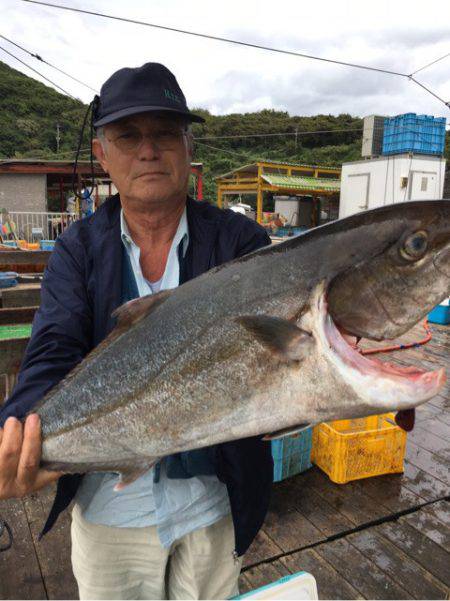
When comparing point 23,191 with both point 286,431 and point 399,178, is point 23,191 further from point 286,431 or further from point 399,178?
point 286,431

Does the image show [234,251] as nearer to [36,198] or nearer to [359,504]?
[359,504]

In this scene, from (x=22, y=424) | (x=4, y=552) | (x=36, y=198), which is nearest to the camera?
(x=22, y=424)

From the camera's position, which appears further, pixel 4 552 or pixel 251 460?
pixel 4 552

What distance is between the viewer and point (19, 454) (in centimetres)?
169

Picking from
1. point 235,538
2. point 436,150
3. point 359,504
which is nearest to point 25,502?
point 235,538

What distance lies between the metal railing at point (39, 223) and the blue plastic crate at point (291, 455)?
1531 centimetres

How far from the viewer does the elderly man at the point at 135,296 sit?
194 centimetres

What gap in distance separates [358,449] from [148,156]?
3350 millimetres

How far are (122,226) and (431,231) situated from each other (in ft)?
4.35

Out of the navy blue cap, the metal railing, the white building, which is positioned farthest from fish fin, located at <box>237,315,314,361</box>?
the white building

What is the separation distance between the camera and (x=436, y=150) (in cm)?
2798

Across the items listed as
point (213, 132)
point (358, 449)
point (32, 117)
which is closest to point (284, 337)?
point (358, 449)

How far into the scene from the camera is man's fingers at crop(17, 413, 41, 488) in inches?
66.3

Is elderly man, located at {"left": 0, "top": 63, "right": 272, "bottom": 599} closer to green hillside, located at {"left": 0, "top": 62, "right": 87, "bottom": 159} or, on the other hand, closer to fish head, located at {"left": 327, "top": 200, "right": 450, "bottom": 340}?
fish head, located at {"left": 327, "top": 200, "right": 450, "bottom": 340}
